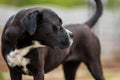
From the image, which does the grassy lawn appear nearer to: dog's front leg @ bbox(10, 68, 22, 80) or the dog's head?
dog's front leg @ bbox(10, 68, 22, 80)

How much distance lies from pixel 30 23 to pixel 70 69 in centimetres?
252

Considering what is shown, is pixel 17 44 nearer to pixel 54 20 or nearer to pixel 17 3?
pixel 54 20

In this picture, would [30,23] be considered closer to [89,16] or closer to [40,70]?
[40,70]

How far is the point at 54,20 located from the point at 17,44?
0.63 meters

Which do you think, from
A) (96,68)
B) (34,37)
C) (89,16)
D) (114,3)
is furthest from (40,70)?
(114,3)

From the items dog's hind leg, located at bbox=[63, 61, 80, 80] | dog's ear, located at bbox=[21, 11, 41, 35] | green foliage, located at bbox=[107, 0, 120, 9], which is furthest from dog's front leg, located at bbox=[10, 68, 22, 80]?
green foliage, located at bbox=[107, 0, 120, 9]

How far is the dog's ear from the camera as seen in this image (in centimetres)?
872

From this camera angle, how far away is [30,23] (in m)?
8.72

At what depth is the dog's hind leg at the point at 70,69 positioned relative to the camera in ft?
36.0

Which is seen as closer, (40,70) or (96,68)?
(40,70)

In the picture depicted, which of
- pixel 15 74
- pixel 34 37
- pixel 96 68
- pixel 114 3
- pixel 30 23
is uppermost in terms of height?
pixel 30 23

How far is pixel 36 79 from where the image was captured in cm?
920

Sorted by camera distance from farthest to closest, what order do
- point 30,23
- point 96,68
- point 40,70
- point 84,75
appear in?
1. point 84,75
2. point 96,68
3. point 40,70
4. point 30,23

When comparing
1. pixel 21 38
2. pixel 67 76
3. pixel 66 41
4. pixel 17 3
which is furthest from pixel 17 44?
pixel 17 3
